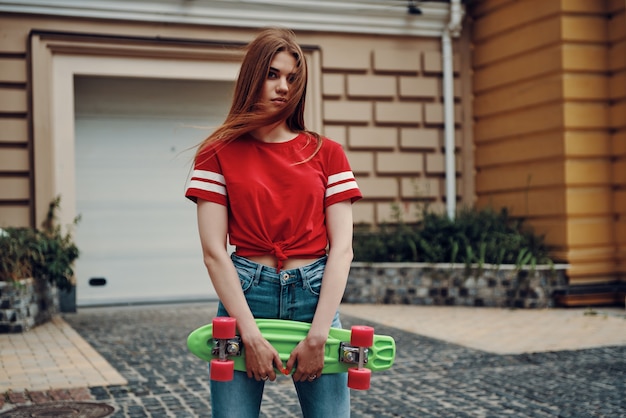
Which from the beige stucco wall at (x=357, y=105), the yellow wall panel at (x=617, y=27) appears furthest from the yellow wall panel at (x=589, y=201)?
the beige stucco wall at (x=357, y=105)

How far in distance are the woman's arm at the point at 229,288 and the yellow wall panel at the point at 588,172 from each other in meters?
8.85

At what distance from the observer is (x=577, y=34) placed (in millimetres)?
10758

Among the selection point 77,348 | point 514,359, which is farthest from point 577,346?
point 77,348

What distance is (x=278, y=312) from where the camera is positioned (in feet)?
8.52

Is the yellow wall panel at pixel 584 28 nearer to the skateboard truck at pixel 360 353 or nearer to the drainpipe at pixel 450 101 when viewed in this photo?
the drainpipe at pixel 450 101

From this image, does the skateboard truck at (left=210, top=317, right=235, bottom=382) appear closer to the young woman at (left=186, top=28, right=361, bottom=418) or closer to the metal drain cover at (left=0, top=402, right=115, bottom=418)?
the young woman at (left=186, top=28, right=361, bottom=418)

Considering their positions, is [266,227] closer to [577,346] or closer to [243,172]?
[243,172]

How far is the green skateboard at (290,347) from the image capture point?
8.08 ft

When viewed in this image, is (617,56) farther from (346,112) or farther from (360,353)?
(360,353)

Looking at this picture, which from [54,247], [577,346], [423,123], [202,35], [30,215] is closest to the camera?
[577,346]

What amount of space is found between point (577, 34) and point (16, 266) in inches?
301

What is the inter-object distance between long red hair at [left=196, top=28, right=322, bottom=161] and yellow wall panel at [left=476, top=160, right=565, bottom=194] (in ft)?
28.4

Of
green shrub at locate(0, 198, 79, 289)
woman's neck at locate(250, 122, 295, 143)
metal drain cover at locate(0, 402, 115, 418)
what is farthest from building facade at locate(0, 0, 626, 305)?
woman's neck at locate(250, 122, 295, 143)

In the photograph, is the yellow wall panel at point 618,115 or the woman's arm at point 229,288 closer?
the woman's arm at point 229,288
